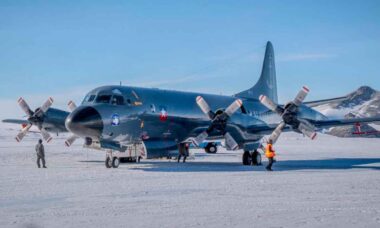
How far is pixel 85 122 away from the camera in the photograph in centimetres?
1895

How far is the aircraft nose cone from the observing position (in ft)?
61.9

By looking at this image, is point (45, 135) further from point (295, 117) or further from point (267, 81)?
point (267, 81)

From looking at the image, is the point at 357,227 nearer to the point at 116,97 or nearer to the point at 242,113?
the point at 116,97

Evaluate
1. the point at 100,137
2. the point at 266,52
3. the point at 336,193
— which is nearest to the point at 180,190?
the point at 336,193

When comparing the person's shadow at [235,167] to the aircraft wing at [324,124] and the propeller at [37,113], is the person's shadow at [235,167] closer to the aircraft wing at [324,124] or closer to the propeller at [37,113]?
the aircraft wing at [324,124]

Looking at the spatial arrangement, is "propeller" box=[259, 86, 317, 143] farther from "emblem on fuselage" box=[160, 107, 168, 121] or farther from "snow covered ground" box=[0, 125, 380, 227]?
"snow covered ground" box=[0, 125, 380, 227]

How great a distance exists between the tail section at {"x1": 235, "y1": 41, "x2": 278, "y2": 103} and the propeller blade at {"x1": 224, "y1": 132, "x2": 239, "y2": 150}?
947 centimetres

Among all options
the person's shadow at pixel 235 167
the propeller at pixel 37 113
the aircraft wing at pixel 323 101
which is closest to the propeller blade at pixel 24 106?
the propeller at pixel 37 113

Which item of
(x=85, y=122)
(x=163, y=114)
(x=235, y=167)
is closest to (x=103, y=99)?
Result: (x=85, y=122)

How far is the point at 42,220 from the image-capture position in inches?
A: 324

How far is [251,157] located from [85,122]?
9.49 metres

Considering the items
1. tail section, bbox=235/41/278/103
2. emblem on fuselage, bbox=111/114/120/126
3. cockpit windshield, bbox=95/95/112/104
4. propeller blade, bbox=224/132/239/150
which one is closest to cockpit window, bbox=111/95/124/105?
cockpit windshield, bbox=95/95/112/104

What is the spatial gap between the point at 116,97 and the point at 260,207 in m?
12.4

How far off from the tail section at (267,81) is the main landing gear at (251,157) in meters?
8.56
